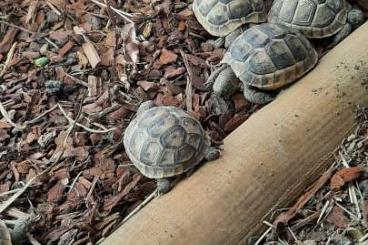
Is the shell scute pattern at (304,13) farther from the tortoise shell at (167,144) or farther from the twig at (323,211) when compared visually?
the twig at (323,211)

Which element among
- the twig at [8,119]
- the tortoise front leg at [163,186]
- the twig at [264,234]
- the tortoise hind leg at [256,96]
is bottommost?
the twig at [8,119]

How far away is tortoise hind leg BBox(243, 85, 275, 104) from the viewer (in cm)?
417

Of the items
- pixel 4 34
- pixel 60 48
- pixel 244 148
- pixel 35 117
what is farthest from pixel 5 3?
pixel 244 148

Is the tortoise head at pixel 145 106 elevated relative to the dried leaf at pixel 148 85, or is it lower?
elevated

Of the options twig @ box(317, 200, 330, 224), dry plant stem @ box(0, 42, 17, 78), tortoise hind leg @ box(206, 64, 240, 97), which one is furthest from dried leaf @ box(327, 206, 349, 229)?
dry plant stem @ box(0, 42, 17, 78)

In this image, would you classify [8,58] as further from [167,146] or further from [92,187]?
[167,146]

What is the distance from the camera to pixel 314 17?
4.50 metres

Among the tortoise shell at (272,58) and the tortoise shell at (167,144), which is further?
the tortoise shell at (272,58)

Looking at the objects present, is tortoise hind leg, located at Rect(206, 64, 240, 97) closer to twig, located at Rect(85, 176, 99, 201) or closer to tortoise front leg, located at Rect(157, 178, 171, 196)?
tortoise front leg, located at Rect(157, 178, 171, 196)

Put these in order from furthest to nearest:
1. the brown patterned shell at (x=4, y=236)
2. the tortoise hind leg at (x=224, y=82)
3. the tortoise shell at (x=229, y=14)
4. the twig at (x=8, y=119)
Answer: the tortoise shell at (x=229, y=14) → the twig at (x=8, y=119) → the tortoise hind leg at (x=224, y=82) → the brown patterned shell at (x=4, y=236)

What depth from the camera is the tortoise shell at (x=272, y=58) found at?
4.14 m

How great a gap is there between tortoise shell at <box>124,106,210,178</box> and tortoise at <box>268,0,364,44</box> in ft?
3.94

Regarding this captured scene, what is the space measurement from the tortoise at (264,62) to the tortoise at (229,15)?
1.07 feet

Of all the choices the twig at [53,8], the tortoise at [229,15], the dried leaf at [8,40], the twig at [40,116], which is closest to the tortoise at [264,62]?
the tortoise at [229,15]
